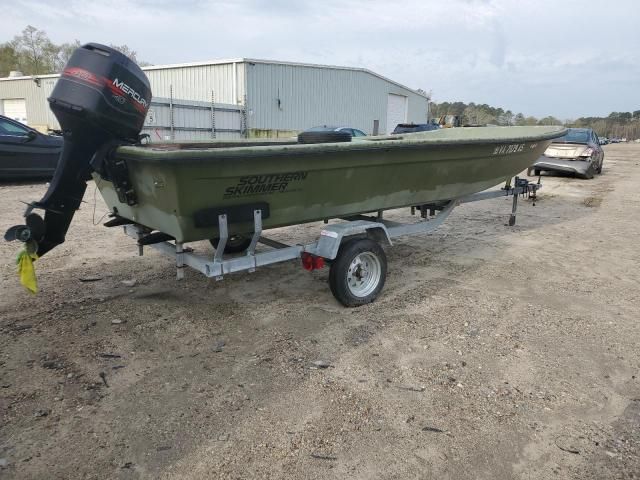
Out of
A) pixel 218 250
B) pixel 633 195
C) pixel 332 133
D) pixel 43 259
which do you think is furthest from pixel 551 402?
pixel 633 195

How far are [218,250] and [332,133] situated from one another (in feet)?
5.86

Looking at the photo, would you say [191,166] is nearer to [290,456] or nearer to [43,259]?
[290,456]

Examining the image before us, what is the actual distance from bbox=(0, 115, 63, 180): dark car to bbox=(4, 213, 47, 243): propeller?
21.2ft

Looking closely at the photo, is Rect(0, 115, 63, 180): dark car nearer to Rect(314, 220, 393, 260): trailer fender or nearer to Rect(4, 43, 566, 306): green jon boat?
Rect(4, 43, 566, 306): green jon boat

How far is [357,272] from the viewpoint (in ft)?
13.9

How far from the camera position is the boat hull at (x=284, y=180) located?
3.15m

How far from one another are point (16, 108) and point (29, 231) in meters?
30.5

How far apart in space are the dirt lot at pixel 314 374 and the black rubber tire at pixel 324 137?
1358mm

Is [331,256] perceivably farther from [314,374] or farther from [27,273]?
[27,273]

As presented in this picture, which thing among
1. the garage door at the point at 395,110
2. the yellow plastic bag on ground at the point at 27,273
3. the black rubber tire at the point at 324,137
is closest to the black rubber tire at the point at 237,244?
the black rubber tire at the point at 324,137

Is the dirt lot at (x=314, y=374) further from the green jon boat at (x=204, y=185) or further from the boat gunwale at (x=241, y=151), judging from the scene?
the boat gunwale at (x=241, y=151)

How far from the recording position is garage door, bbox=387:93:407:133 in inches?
1159

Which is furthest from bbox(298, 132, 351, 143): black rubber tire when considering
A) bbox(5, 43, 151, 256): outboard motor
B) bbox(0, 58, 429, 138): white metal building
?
bbox(0, 58, 429, 138): white metal building

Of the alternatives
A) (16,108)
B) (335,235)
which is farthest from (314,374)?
(16,108)
